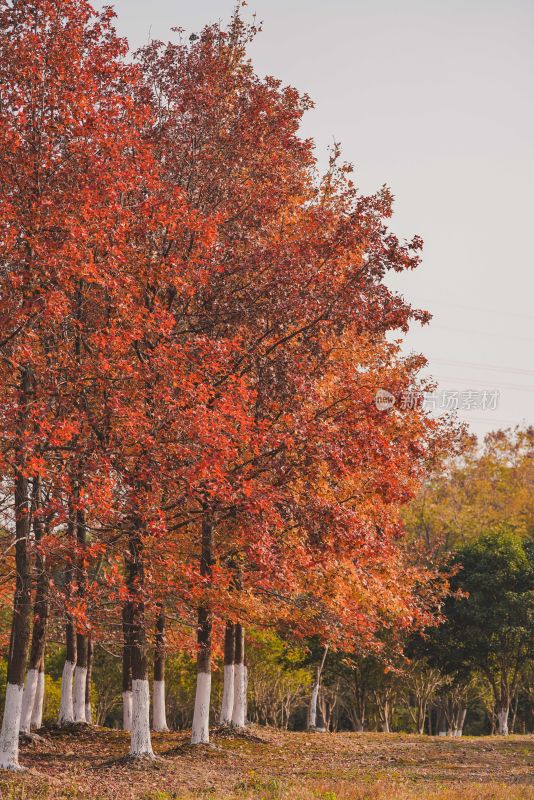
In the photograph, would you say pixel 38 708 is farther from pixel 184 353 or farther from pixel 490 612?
pixel 490 612

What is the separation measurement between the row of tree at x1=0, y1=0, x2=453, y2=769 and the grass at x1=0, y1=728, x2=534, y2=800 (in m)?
1.35

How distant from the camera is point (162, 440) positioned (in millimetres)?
16672

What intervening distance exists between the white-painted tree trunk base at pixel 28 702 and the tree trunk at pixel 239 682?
6.34 meters

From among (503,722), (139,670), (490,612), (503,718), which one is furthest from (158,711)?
(503,718)

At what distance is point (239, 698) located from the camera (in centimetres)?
2741

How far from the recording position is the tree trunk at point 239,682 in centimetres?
2714

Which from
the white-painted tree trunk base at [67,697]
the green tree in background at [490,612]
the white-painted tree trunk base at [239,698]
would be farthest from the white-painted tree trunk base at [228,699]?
the green tree in background at [490,612]

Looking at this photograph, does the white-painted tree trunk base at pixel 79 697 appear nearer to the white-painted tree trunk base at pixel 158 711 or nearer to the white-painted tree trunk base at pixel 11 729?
the white-painted tree trunk base at pixel 158 711

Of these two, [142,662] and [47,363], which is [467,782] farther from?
[47,363]

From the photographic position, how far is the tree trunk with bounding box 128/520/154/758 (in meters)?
18.0

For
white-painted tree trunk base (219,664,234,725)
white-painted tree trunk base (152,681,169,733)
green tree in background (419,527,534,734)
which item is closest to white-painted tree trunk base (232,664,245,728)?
white-painted tree trunk base (219,664,234,725)

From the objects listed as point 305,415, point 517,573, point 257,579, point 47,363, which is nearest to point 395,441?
point 305,415

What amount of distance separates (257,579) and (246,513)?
140 inches

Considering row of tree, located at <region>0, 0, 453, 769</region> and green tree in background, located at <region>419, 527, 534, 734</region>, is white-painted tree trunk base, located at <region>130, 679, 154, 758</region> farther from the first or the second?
green tree in background, located at <region>419, 527, 534, 734</region>
